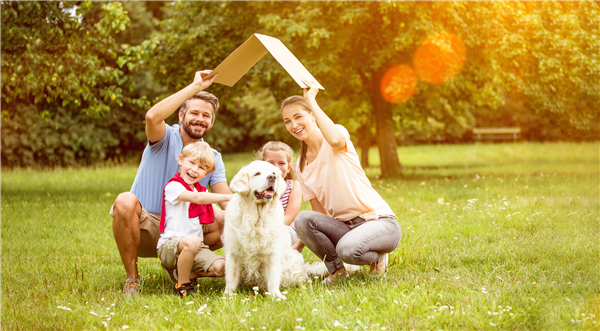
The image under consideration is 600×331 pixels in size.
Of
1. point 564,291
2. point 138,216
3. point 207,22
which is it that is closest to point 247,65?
point 138,216

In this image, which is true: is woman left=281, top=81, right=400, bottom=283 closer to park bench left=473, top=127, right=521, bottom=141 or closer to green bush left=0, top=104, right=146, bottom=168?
green bush left=0, top=104, right=146, bottom=168

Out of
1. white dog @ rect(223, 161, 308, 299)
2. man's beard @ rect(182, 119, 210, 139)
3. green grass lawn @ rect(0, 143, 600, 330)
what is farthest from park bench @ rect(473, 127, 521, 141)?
white dog @ rect(223, 161, 308, 299)

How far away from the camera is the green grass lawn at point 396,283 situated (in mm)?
3154

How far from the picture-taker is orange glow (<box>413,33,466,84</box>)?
11.3 metres

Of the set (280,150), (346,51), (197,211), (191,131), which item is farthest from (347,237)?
(346,51)

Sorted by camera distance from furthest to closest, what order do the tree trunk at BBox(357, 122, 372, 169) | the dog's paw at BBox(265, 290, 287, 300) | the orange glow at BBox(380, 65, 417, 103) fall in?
the tree trunk at BBox(357, 122, 372, 169), the orange glow at BBox(380, 65, 417, 103), the dog's paw at BBox(265, 290, 287, 300)

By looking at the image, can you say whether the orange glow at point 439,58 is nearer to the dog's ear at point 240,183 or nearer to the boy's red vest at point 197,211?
the boy's red vest at point 197,211

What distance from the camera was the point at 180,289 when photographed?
13.0ft

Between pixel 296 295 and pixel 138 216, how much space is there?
5.06ft

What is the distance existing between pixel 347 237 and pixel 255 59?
1.75 metres

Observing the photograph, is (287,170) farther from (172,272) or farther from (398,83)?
(398,83)

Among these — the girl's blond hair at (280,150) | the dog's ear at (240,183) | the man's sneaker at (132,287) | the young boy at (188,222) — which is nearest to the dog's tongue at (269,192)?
the dog's ear at (240,183)

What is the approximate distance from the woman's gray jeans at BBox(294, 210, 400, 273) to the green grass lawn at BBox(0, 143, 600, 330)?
0.77 feet

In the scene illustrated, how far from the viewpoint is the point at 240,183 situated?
3.70 m
